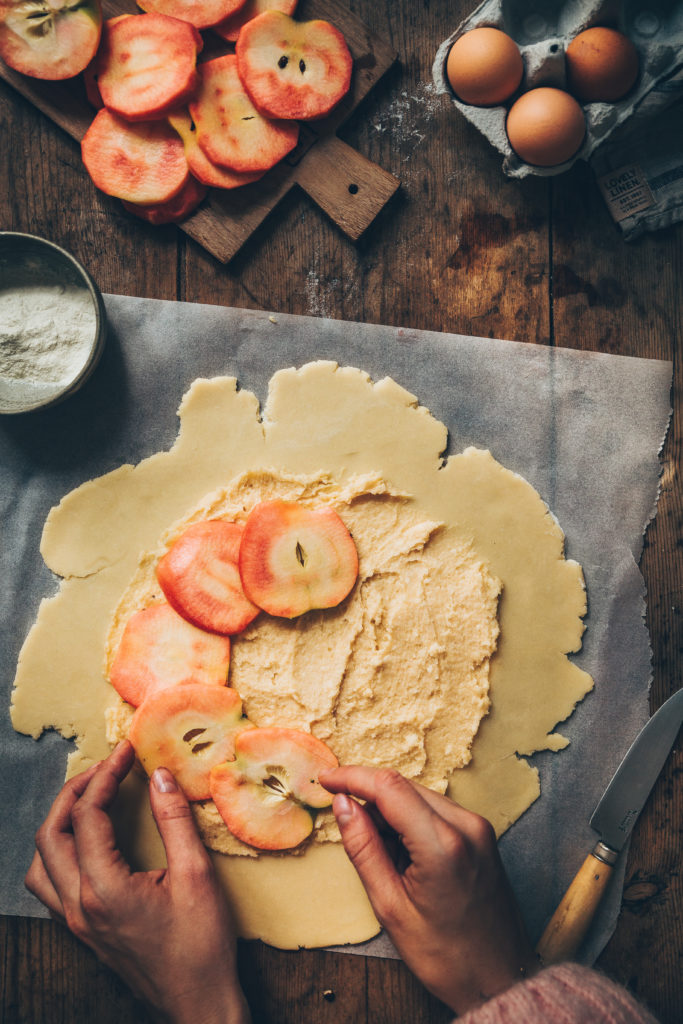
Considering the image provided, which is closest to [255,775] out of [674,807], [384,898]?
[384,898]

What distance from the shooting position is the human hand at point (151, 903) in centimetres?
131

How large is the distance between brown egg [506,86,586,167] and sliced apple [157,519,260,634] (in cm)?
99

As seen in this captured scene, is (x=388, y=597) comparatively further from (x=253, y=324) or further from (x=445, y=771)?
(x=253, y=324)

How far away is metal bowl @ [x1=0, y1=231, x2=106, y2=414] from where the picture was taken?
1411mm

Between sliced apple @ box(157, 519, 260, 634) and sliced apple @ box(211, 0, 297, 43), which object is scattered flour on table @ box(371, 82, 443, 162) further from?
sliced apple @ box(157, 519, 260, 634)

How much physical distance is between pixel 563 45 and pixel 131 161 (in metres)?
0.92

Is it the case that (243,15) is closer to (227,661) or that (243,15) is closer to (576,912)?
(227,661)

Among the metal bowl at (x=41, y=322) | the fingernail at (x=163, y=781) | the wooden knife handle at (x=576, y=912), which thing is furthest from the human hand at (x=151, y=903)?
the metal bowl at (x=41, y=322)

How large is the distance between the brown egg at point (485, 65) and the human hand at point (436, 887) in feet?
4.47

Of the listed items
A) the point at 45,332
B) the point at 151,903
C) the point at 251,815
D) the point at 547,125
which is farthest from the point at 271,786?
the point at 547,125

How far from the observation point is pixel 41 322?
1422 mm

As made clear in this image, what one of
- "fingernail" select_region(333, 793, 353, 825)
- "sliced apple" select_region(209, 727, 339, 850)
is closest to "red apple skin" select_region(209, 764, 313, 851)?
"sliced apple" select_region(209, 727, 339, 850)

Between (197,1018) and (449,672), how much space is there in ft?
2.71

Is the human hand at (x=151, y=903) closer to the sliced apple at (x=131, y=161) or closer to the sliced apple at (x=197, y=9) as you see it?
the sliced apple at (x=131, y=161)
